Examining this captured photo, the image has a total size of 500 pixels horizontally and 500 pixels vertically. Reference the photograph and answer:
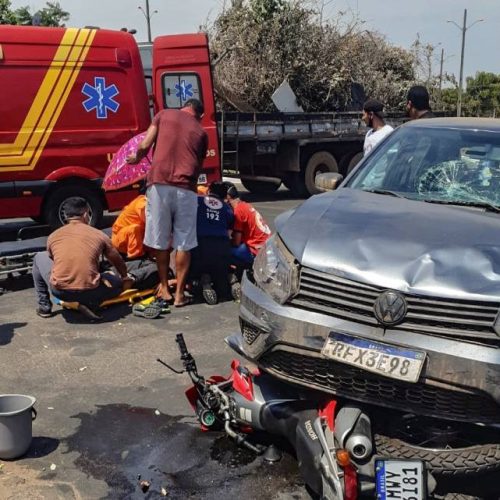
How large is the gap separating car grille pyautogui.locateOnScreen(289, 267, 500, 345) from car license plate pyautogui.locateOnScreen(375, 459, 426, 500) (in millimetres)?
554

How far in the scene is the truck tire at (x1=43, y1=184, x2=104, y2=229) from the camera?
9258 millimetres

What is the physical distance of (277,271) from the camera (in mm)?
3381

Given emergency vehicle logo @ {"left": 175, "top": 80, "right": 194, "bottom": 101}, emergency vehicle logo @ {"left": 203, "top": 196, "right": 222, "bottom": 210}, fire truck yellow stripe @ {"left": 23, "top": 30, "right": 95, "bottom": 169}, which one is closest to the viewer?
emergency vehicle logo @ {"left": 203, "top": 196, "right": 222, "bottom": 210}

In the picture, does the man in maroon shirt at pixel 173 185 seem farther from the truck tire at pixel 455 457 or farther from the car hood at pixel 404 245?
the truck tire at pixel 455 457

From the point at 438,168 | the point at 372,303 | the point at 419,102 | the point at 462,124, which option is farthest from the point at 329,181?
the point at 419,102

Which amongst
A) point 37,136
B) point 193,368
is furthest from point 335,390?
point 37,136

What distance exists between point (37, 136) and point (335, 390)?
6.85 m

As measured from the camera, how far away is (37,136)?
29.2 ft

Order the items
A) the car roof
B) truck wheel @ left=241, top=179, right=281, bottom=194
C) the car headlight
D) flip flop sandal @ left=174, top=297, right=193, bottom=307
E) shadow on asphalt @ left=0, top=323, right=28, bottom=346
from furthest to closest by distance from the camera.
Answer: truck wheel @ left=241, top=179, right=281, bottom=194 → flip flop sandal @ left=174, top=297, right=193, bottom=307 → shadow on asphalt @ left=0, top=323, right=28, bottom=346 → the car roof → the car headlight

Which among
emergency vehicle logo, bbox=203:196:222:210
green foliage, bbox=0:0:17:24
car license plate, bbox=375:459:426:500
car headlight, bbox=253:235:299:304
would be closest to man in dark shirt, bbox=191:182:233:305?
emergency vehicle logo, bbox=203:196:222:210

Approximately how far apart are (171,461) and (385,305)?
148 cm

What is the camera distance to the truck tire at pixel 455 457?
295 cm

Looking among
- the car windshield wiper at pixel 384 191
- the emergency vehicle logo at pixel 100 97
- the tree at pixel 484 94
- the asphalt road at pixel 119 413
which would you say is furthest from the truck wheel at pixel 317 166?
the tree at pixel 484 94

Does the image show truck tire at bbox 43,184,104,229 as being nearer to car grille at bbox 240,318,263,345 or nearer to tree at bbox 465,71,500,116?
car grille at bbox 240,318,263,345
